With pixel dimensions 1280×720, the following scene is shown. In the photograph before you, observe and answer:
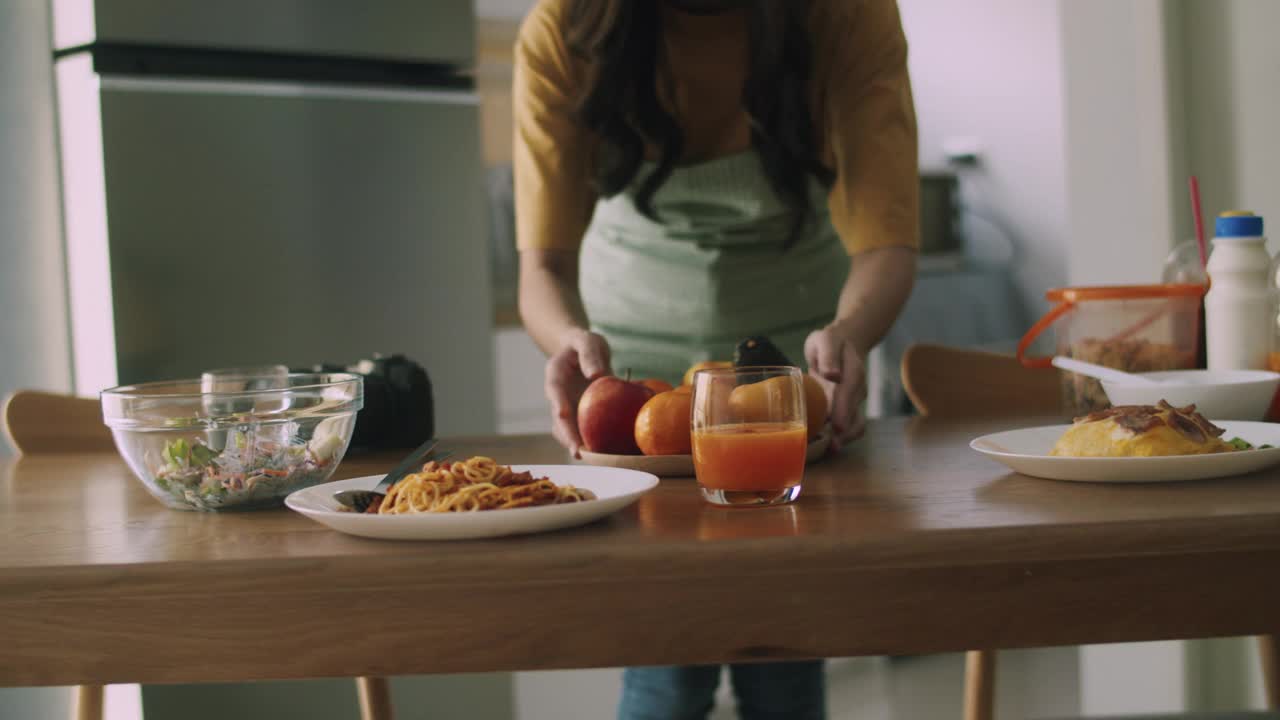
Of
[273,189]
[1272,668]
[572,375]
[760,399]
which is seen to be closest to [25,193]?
[273,189]

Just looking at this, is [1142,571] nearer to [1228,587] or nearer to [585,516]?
[1228,587]

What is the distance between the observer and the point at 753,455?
2.68ft

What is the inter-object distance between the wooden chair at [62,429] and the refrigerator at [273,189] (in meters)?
0.68

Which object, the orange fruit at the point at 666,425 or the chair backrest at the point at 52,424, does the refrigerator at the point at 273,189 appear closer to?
the chair backrest at the point at 52,424

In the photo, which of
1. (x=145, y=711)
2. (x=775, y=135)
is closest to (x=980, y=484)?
(x=775, y=135)

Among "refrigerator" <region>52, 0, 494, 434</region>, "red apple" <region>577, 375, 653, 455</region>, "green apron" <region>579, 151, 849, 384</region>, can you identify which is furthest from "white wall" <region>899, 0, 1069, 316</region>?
"red apple" <region>577, 375, 653, 455</region>

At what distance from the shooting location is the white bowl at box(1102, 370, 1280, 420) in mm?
1033

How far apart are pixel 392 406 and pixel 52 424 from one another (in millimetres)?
507

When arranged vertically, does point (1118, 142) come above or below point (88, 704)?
above

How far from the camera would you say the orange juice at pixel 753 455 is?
2.68ft

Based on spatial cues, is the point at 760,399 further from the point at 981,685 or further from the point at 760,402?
the point at 981,685

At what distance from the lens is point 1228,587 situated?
711 millimetres

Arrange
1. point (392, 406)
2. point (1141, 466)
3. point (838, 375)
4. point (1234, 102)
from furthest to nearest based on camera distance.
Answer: point (1234, 102), point (392, 406), point (838, 375), point (1141, 466)

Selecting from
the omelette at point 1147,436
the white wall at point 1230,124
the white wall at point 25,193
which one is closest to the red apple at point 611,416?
the omelette at point 1147,436
